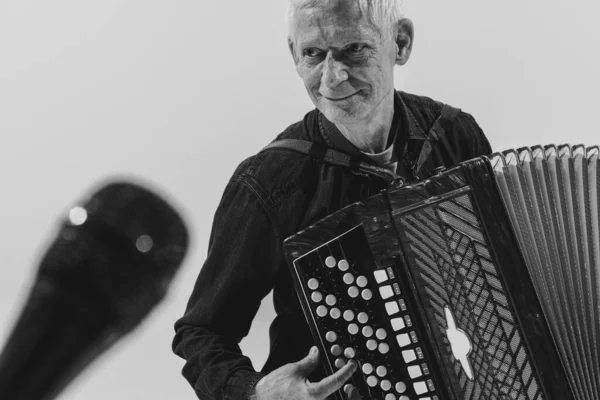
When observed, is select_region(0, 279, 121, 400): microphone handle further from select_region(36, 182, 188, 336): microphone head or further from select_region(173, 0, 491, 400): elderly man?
select_region(173, 0, 491, 400): elderly man

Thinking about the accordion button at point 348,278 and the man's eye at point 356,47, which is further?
the man's eye at point 356,47

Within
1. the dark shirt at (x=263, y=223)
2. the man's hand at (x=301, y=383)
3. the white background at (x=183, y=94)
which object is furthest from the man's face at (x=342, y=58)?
the white background at (x=183, y=94)

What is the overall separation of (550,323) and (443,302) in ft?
0.58

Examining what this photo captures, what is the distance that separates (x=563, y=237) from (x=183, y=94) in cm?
130

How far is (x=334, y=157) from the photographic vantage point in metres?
1.54

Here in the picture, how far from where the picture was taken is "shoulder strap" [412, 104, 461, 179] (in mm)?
1537

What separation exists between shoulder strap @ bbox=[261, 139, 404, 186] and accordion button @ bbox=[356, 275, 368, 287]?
0.22 m

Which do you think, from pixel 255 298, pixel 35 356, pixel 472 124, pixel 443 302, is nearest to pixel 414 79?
pixel 472 124

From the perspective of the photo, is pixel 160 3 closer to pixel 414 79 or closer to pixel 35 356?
pixel 414 79

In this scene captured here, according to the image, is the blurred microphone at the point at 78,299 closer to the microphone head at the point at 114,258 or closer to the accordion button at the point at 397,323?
the microphone head at the point at 114,258

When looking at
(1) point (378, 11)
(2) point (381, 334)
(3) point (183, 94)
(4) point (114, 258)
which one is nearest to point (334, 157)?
(1) point (378, 11)

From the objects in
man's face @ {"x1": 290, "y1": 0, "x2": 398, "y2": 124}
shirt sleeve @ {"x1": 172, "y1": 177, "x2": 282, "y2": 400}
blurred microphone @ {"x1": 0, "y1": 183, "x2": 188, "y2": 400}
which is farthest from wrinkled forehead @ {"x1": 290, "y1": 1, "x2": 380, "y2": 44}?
blurred microphone @ {"x1": 0, "y1": 183, "x2": 188, "y2": 400}

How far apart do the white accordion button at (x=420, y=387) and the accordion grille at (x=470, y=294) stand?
58 millimetres

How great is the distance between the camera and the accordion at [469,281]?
125 cm
